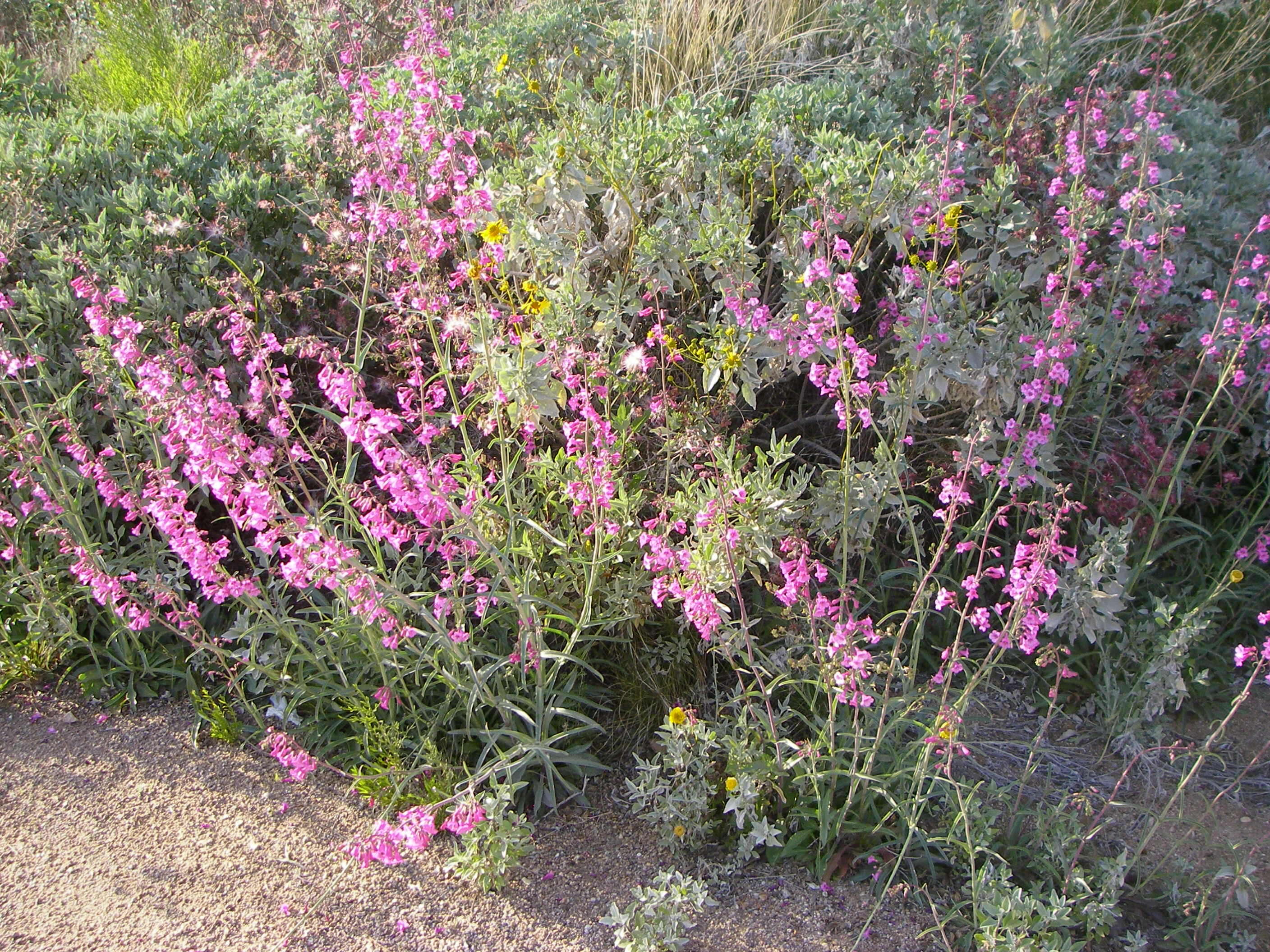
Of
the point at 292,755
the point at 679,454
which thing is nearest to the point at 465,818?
the point at 292,755

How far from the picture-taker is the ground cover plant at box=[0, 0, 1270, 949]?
2217mm

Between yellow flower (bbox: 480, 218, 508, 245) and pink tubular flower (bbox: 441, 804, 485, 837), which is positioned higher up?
yellow flower (bbox: 480, 218, 508, 245)

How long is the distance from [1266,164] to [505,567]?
3530 mm

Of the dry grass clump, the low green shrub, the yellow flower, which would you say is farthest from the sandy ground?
the low green shrub

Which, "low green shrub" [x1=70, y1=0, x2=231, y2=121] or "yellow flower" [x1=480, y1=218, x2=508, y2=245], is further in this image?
"low green shrub" [x1=70, y1=0, x2=231, y2=121]

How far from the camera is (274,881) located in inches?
88.6

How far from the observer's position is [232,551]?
3096 millimetres

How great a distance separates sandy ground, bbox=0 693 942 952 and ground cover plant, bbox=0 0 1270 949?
83 millimetres

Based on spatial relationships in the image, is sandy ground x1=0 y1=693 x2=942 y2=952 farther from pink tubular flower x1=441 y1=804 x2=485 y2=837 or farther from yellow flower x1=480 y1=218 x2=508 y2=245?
yellow flower x1=480 y1=218 x2=508 y2=245

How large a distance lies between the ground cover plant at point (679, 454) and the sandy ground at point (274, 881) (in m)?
0.08

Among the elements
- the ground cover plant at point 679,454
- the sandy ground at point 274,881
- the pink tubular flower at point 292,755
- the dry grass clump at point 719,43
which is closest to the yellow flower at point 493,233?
the ground cover plant at point 679,454

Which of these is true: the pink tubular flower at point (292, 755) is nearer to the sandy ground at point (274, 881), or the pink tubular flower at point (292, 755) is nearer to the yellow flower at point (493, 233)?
the sandy ground at point (274, 881)

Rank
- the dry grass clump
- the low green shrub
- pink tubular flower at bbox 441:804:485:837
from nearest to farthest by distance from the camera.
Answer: pink tubular flower at bbox 441:804:485:837 → the dry grass clump → the low green shrub

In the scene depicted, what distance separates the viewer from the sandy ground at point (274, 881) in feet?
6.99
